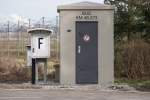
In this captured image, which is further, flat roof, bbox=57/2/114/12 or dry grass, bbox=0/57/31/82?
dry grass, bbox=0/57/31/82

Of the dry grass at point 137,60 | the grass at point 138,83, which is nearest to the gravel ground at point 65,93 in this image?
the grass at point 138,83

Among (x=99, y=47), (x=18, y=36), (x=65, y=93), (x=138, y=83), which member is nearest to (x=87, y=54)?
(x=99, y=47)

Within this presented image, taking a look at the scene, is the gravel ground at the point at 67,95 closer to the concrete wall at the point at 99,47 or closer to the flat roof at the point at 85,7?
the concrete wall at the point at 99,47

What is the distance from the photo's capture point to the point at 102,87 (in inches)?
748

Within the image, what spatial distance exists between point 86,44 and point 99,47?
1.53 feet

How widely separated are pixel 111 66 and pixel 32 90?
309 centimetres

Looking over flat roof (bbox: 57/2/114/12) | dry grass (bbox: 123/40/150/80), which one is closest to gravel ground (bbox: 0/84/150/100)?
flat roof (bbox: 57/2/114/12)

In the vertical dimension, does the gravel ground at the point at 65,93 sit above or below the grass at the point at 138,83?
below

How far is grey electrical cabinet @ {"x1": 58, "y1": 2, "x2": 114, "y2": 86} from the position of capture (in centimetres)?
1958

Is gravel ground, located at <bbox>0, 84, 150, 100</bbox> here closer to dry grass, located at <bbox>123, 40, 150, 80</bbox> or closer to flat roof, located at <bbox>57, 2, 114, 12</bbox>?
flat roof, located at <bbox>57, 2, 114, 12</bbox>

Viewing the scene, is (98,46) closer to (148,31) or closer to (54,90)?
(54,90)

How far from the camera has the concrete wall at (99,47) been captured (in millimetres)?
19609

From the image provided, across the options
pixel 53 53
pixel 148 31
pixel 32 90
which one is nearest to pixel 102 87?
pixel 32 90

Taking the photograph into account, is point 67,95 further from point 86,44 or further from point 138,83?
point 138,83
